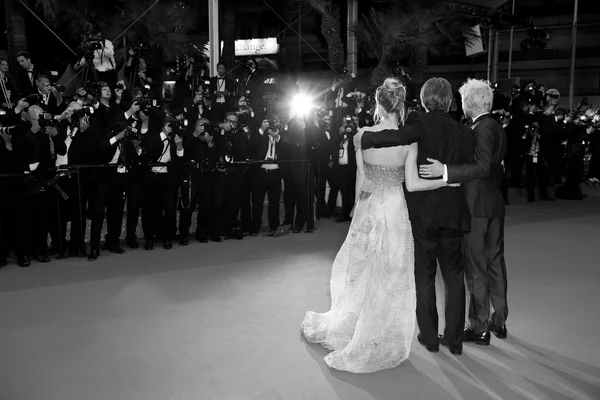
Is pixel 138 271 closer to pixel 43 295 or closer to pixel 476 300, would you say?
pixel 43 295

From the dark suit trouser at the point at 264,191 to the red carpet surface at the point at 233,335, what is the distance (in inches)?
42.5

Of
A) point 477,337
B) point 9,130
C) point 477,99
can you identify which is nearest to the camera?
point 477,99

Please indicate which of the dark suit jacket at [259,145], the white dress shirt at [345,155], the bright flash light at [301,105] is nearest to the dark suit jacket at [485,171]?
the dark suit jacket at [259,145]

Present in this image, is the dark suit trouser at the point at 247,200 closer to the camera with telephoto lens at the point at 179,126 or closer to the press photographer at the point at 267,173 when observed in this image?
the press photographer at the point at 267,173

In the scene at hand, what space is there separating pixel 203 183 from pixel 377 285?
159 inches

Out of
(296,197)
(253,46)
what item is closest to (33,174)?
(296,197)

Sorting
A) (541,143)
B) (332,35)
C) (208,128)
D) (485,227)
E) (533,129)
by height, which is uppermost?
(332,35)

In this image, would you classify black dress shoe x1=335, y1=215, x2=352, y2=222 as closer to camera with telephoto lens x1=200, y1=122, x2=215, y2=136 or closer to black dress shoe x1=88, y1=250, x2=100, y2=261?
camera with telephoto lens x1=200, y1=122, x2=215, y2=136

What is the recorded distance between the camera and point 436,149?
3.37 metres

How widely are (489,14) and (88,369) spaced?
45.6 ft

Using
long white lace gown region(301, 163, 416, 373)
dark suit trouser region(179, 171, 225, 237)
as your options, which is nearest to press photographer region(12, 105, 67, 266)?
dark suit trouser region(179, 171, 225, 237)

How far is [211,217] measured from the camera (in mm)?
7164

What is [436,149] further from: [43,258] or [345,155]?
[345,155]

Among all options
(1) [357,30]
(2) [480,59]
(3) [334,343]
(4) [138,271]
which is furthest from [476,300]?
(2) [480,59]
